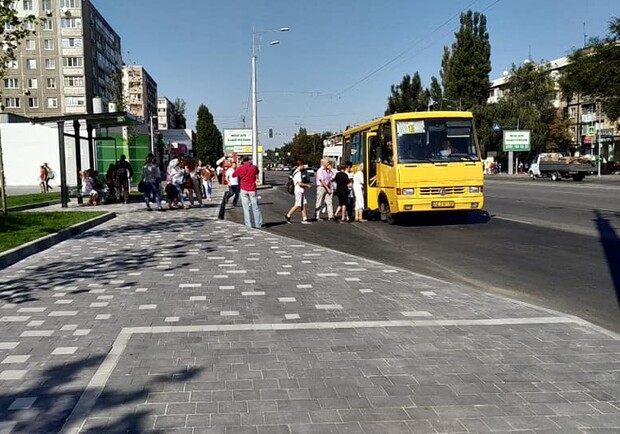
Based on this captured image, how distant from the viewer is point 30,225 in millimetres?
13484

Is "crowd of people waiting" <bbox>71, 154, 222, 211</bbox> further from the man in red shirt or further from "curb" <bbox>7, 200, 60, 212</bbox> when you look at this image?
the man in red shirt

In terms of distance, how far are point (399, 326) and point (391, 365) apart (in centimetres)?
112

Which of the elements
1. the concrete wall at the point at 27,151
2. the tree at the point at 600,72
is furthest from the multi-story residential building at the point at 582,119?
the concrete wall at the point at 27,151

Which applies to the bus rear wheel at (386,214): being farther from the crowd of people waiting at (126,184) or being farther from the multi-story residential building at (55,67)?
the multi-story residential building at (55,67)

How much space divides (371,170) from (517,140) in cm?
5584

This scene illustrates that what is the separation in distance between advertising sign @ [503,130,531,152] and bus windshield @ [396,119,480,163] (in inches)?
2194

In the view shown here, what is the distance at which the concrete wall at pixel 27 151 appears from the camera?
43.3m

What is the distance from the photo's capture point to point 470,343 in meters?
5.01

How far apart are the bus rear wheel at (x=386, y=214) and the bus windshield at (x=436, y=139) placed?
1754mm

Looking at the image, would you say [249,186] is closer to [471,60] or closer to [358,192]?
[358,192]

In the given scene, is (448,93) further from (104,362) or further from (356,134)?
(104,362)

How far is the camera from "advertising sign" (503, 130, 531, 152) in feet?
217

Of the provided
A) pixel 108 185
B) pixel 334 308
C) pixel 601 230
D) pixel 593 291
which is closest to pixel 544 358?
pixel 334 308

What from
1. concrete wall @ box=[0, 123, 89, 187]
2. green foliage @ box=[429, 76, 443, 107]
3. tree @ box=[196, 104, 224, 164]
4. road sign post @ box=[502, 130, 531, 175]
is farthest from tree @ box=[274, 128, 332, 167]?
concrete wall @ box=[0, 123, 89, 187]
